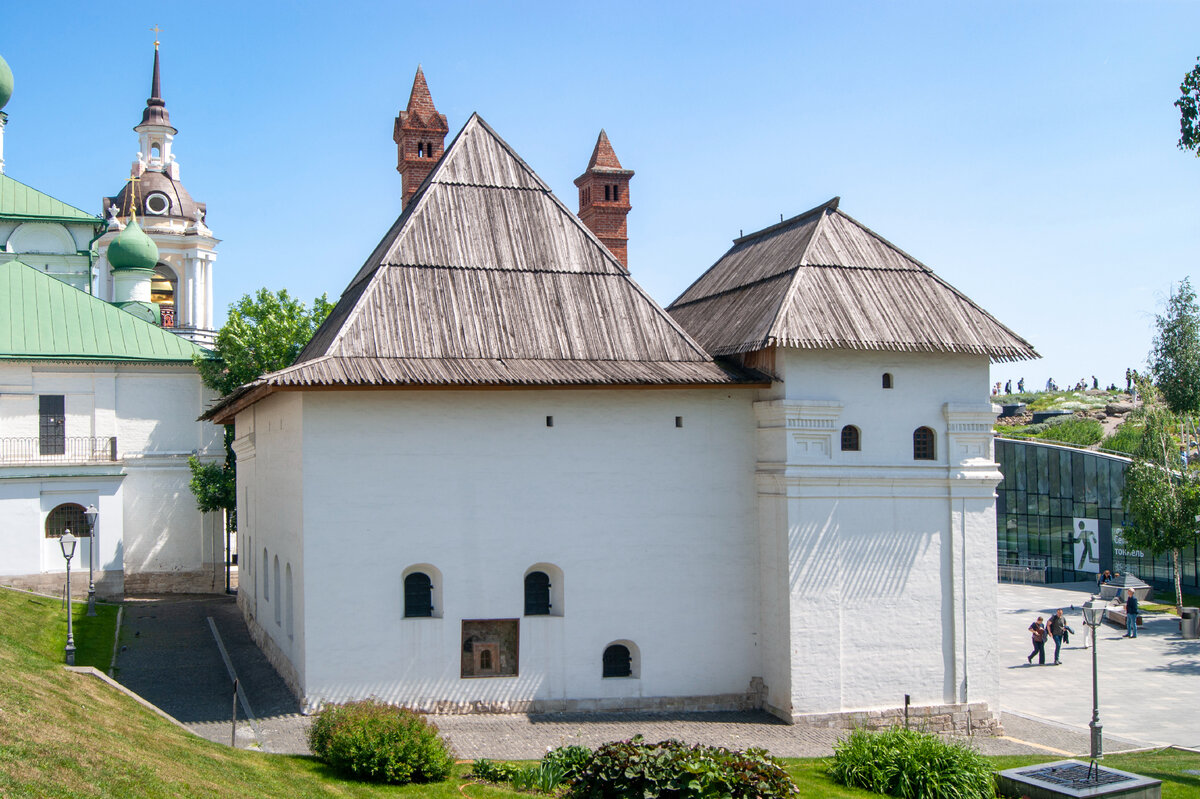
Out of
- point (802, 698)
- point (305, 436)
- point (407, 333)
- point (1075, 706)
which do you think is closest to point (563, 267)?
point (407, 333)

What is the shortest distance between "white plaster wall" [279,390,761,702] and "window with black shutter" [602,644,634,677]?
0.27m

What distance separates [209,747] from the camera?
47.8ft

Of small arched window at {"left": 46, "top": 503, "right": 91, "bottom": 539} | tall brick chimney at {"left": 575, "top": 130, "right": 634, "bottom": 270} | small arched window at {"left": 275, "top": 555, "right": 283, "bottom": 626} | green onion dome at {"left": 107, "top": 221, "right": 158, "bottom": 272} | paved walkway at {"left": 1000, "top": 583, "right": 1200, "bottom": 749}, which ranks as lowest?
paved walkway at {"left": 1000, "top": 583, "right": 1200, "bottom": 749}

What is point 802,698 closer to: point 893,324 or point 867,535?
point 867,535

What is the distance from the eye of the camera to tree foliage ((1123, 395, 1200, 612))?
36.7m

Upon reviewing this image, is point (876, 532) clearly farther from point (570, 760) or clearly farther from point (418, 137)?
point (418, 137)

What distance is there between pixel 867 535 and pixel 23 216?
35.7m

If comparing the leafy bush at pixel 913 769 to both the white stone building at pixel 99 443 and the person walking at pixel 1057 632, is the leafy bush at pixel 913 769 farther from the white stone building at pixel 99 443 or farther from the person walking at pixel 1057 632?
the white stone building at pixel 99 443

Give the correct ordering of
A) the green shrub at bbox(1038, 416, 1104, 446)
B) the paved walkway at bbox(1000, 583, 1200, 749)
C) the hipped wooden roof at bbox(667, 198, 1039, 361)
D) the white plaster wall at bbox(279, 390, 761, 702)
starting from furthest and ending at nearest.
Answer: the green shrub at bbox(1038, 416, 1104, 446) < the paved walkway at bbox(1000, 583, 1200, 749) < the hipped wooden roof at bbox(667, 198, 1039, 361) < the white plaster wall at bbox(279, 390, 761, 702)

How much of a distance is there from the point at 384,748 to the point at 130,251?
35.2 metres

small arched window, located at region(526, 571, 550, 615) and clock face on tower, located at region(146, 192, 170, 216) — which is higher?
clock face on tower, located at region(146, 192, 170, 216)

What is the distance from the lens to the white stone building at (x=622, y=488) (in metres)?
18.7

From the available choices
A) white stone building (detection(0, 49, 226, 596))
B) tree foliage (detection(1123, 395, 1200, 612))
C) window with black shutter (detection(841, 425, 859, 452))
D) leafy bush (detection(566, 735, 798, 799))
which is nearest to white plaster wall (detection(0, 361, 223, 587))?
white stone building (detection(0, 49, 226, 596))

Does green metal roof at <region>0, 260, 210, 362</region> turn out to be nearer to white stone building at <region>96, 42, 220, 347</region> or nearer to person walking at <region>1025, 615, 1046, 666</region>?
white stone building at <region>96, 42, 220, 347</region>
